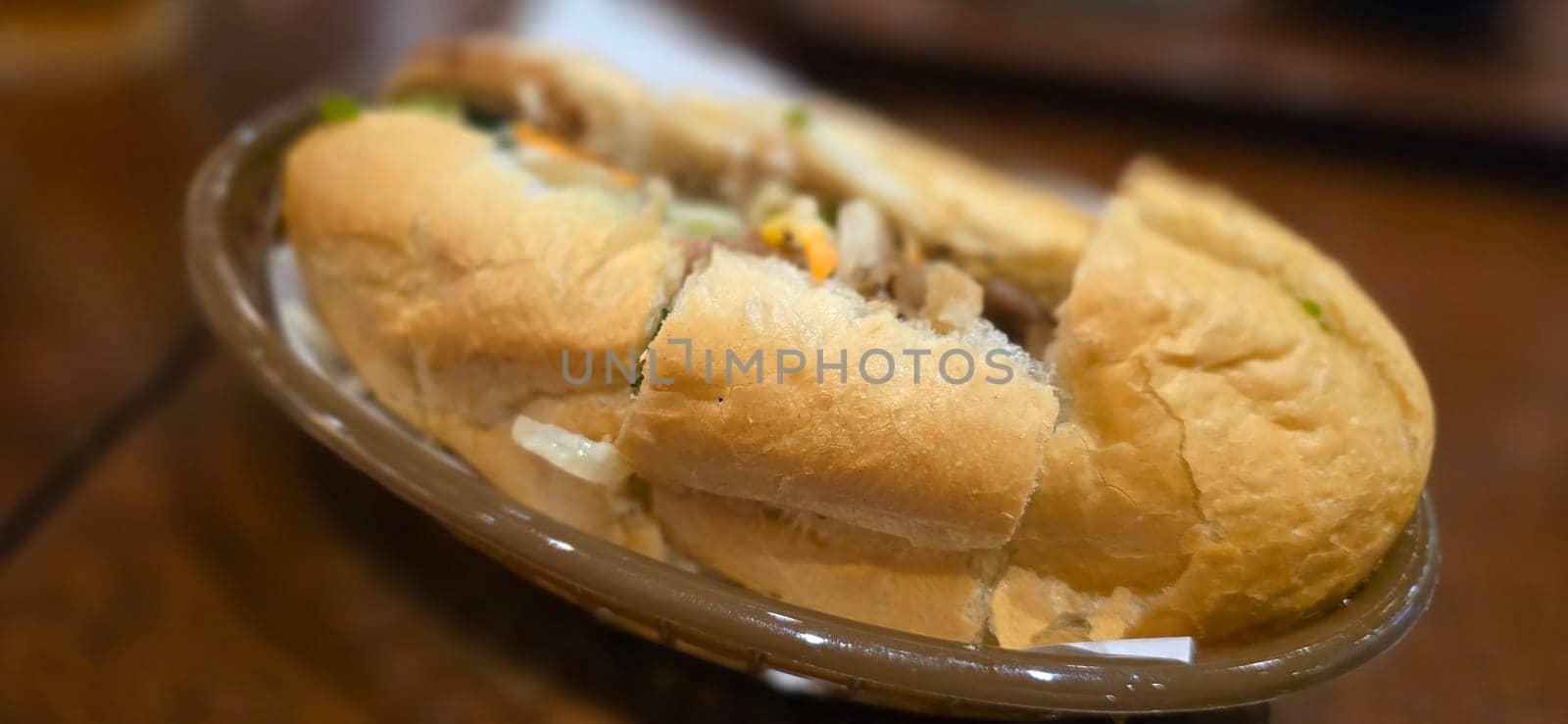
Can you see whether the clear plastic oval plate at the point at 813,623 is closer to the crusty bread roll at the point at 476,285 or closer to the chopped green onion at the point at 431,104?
the crusty bread roll at the point at 476,285

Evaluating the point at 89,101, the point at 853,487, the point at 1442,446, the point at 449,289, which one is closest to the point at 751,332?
the point at 853,487

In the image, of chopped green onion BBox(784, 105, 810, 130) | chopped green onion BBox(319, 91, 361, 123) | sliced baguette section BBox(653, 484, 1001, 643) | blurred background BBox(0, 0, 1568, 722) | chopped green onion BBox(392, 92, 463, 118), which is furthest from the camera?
chopped green onion BBox(392, 92, 463, 118)

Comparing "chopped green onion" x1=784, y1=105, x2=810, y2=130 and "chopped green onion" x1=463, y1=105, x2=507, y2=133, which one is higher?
"chopped green onion" x1=784, y1=105, x2=810, y2=130

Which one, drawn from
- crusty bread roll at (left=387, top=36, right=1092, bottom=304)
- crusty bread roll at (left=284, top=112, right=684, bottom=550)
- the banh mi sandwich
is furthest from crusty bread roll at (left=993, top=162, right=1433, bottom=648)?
crusty bread roll at (left=284, top=112, right=684, bottom=550)

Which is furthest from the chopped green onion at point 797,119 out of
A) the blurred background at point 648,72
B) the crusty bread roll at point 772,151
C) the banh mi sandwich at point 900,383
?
the blurred background at point 648,72

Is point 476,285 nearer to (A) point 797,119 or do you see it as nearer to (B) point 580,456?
(B) point 580,456

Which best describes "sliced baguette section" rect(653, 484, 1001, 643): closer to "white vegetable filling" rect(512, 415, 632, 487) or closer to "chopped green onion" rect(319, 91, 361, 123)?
"white vegetable filling" rect(512, 415, 632, 487)

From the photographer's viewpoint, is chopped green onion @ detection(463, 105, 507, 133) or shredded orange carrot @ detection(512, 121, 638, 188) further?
chopped green onion @ detection(463, 105, 507, 133)
